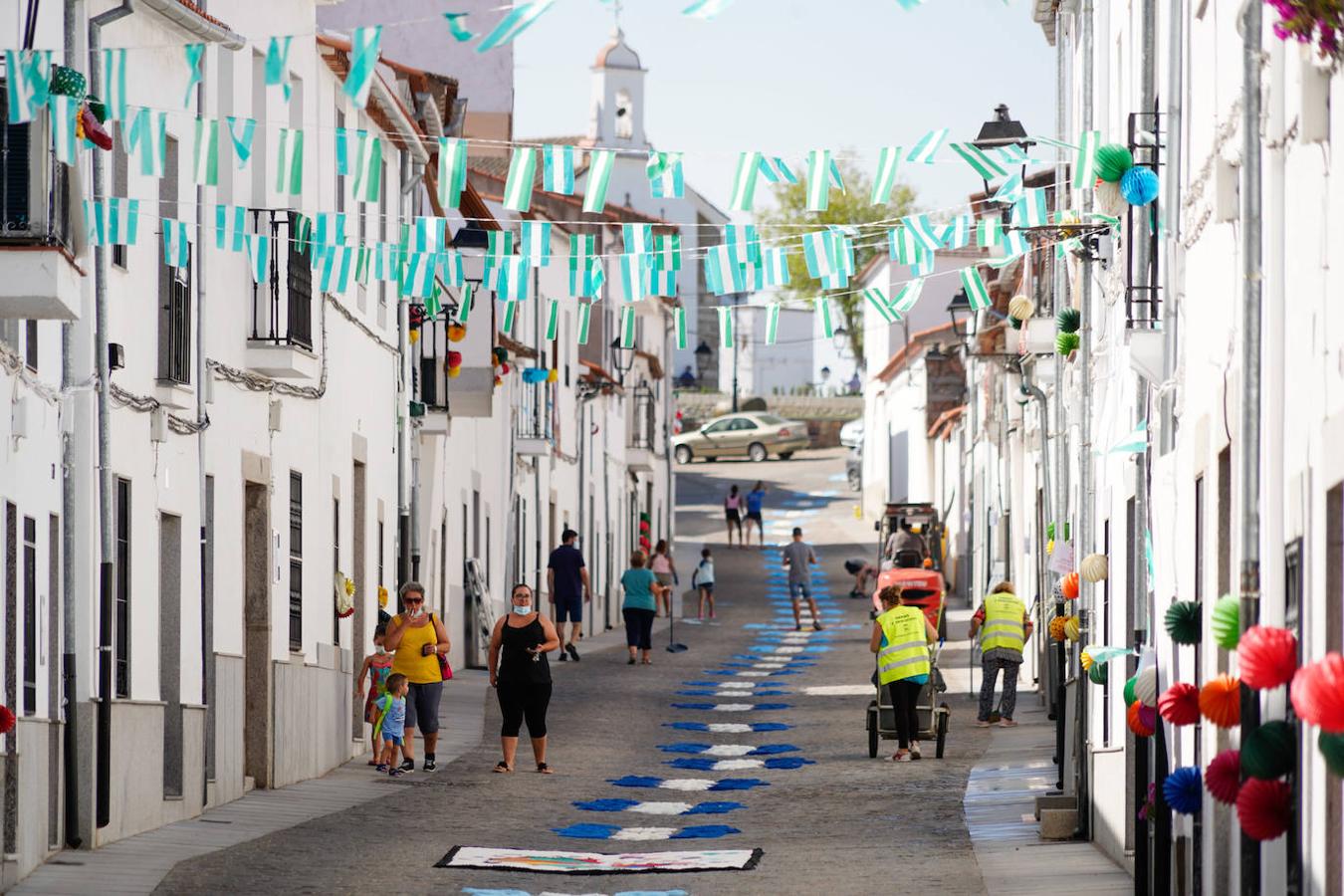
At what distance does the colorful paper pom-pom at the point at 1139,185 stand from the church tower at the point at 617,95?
287 ft

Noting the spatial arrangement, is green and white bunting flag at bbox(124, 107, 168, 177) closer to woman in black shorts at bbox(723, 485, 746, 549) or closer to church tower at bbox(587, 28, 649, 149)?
woman in black shorts at bbox(723, 485, 746, 549)

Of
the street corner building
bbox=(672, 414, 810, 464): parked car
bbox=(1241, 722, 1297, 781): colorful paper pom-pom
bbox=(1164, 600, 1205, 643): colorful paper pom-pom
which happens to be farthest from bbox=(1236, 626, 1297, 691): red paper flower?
bbox=(672, 414, 810, 464): parked car

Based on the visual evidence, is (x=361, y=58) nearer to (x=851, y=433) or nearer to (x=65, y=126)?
(x=65, y=126)

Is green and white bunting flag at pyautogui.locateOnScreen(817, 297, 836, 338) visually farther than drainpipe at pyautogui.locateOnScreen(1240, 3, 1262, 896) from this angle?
Yes

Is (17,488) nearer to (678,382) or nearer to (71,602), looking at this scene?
(71,602)

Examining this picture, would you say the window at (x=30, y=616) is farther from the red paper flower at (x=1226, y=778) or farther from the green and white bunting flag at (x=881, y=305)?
the red paper flower at (x=1226, y=778)

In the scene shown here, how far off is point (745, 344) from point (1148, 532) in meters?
77.5

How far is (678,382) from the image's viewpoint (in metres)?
89.6

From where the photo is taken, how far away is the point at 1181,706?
9.84 metres

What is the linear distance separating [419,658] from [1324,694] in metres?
14.4

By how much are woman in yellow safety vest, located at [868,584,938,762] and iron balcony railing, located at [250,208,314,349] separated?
→ 5450 millimetres

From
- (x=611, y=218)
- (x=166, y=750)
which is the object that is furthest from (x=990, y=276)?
(x=166, y=750)

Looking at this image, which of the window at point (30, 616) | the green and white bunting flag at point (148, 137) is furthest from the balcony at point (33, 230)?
the window at point (30, 616)

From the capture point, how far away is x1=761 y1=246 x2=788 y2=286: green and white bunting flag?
14.5 metres
